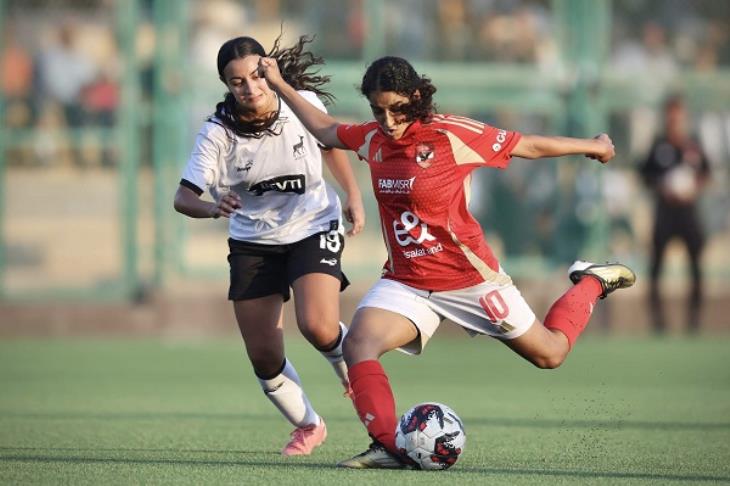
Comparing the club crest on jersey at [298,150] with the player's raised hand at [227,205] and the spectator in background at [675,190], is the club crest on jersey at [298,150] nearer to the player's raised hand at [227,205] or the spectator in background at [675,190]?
the player's raised hand at [227,205]

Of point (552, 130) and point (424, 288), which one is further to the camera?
point (552, 130)

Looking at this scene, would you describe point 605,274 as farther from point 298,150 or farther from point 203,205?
point 203,205

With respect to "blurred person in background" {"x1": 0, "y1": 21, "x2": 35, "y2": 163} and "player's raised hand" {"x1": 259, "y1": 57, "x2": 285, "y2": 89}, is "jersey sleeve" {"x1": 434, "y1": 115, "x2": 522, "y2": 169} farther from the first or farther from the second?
"blurred person in background" {"x1": 0, "y1": 21, "x2": 35, "y2": 163}

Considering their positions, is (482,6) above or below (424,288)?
above

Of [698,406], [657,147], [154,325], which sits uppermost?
[657,147]

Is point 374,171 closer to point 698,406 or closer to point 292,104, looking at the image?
point 292,104

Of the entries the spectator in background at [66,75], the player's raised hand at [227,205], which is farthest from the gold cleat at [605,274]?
the spectator in background at [66,75]

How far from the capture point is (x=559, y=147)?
6758 millimetres

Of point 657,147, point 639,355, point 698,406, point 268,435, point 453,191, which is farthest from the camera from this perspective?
point 657,147

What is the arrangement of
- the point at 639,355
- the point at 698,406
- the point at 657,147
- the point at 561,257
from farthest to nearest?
1. the point at 561,257
2. the point at 657,147
3. the point at 639,355
4. the point at 698,406

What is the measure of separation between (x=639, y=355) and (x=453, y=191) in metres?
8.02

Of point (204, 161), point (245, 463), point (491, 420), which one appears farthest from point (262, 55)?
point (491, 420)

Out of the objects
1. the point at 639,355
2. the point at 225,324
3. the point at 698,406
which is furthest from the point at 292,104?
the point at 225,324

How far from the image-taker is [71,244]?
1669 centimetres
